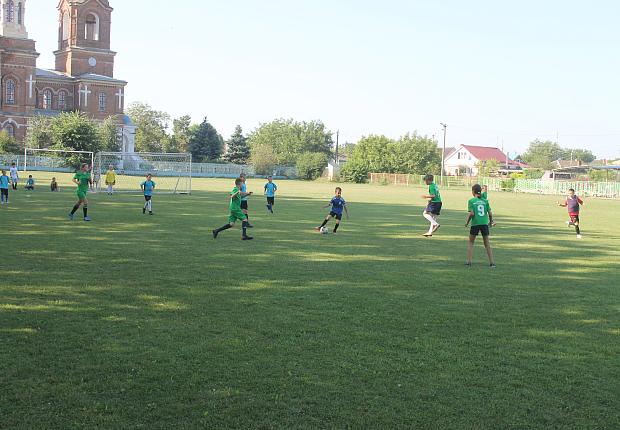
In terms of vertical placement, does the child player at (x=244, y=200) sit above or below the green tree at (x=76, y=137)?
below

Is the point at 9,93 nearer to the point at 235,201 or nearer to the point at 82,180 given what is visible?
the point at 82,180

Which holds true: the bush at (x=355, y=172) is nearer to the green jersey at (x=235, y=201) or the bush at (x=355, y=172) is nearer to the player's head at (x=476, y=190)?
the green jersey at (x=235, y=201)

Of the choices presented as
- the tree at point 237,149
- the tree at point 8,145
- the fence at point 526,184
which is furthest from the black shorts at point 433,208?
the tree at point 237,149

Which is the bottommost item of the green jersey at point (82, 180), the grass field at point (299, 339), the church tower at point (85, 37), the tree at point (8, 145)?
the grass field at point (299, 339)

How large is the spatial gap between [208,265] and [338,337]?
227 inches

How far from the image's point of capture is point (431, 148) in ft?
336

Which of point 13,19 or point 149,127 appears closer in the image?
point 13,19

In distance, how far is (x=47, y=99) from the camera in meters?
94.5

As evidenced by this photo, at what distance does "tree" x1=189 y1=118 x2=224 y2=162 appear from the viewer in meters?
99.0

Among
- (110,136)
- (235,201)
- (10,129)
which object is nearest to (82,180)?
(235,201)

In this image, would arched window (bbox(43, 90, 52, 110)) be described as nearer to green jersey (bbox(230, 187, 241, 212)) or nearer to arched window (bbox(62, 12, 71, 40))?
arched window (bbox(62, 12, 71, 40))

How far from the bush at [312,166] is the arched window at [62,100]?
1351 inches

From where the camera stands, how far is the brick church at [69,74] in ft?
290

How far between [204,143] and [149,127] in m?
28.8
